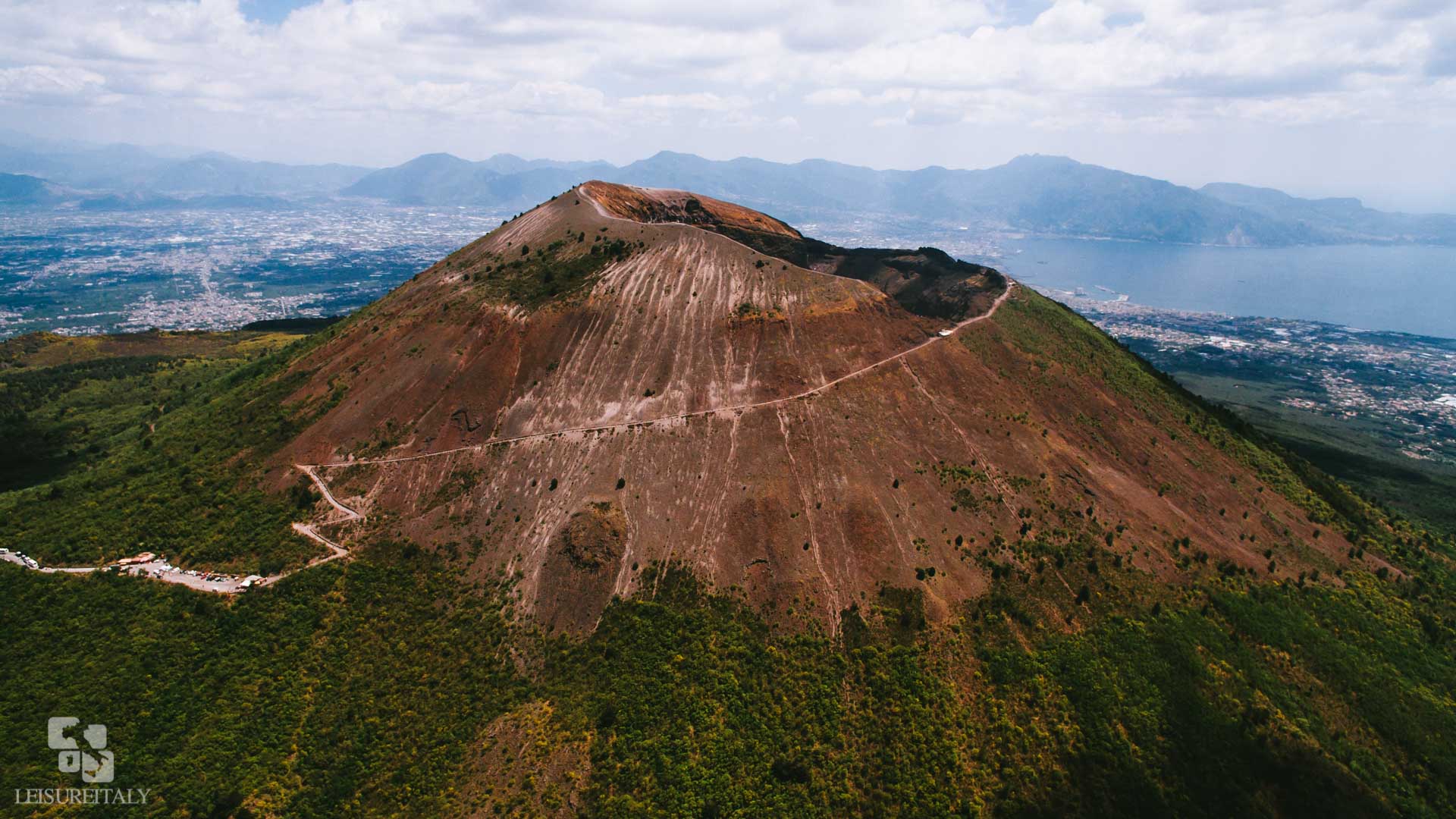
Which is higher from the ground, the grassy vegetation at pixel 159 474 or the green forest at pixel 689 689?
the grassy vegetation at pixel 159 474

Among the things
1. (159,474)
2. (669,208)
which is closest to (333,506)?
(159,474)

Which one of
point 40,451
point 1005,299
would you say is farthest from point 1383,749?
point 40,451

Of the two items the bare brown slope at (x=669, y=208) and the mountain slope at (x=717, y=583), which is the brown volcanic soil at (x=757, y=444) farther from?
the bare brown slope at (x=669, y=208)

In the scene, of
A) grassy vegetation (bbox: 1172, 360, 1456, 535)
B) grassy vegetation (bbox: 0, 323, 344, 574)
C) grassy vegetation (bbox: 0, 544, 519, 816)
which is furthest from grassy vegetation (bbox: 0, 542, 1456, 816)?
grassy vegetation (bbox: 1172, 360, 1456, 535)

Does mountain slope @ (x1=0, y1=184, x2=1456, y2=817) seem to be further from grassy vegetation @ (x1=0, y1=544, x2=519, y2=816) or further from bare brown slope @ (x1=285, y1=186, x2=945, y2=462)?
bare brown slope @ (x1=285, y1=186, x2=945, y2=462)

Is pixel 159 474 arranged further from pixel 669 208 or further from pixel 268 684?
pixel 669 208

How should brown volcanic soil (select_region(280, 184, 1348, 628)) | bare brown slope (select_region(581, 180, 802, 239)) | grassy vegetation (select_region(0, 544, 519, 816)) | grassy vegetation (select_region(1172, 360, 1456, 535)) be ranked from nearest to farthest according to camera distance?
grassy vegetation (select_region(0, 544, 519, 816))
brown volcanic soil (select_region(280, 184, 1348, 628))
bare brown slope (select_region(581, 180, 802, 239))
grassy vegetation (select_region(1172, 360, 1456, 535))

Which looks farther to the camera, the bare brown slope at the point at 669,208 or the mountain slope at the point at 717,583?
the bare brown slope at the point at 669,208

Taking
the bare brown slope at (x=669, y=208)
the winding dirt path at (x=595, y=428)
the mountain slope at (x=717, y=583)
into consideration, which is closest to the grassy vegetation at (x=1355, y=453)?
the mountain slope at (x=717, y=583)

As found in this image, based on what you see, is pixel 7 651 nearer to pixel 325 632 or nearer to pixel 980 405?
pixel 325 632
